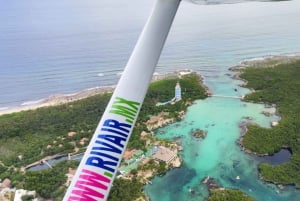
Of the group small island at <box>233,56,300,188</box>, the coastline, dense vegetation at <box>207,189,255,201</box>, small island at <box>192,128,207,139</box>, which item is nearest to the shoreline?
the coastline

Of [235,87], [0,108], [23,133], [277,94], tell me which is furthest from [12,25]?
[277,94]

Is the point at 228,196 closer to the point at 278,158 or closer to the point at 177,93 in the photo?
the point at 278,158

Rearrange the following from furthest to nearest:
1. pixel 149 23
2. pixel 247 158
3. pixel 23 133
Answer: pixel 23 133 < pixel 247 158 < pixel 149 23

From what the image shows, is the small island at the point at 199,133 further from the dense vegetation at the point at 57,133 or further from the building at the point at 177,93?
the building at the point at 177,93

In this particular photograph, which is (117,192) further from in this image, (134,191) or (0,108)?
(0,108)

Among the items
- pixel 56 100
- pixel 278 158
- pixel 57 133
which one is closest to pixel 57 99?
pixel 56 100
